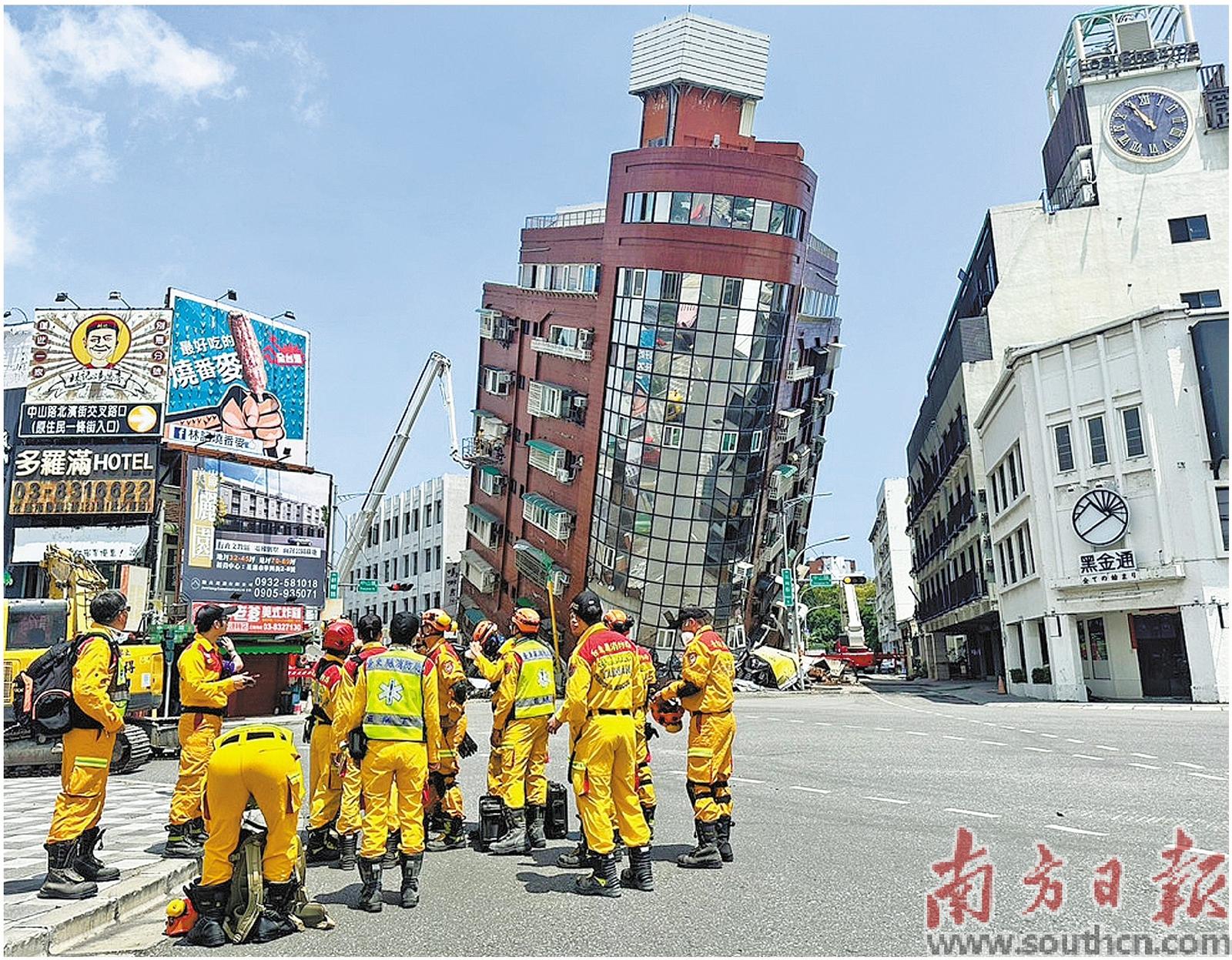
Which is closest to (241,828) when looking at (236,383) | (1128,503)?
(1128,503)

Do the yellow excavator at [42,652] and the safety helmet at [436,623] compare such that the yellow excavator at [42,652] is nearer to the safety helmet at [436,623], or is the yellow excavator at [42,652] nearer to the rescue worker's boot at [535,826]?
the safety helmet at [436,623]

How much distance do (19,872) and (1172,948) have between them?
819 centimetres

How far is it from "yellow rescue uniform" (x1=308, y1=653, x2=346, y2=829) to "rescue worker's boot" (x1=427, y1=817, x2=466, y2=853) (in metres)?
0.94

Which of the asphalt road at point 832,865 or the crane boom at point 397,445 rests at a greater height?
the crane boom at point 397,445

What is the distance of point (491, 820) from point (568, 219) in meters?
45.2

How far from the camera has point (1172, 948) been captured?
17.4 feet

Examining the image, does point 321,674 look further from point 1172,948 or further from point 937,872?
point 1172,948

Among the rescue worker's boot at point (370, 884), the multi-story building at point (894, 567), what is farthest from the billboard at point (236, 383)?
the multi-story building at point (894, 567)

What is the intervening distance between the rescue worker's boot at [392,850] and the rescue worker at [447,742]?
141 cm

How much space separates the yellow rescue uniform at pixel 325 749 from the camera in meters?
8.32

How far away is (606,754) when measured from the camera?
7266 millimetres

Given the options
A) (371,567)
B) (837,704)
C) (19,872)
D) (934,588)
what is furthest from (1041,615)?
(371,567)

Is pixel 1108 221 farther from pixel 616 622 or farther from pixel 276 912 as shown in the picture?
pixel 276 912

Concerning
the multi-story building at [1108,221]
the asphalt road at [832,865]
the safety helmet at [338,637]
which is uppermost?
the multi-story building at [1108,221]
